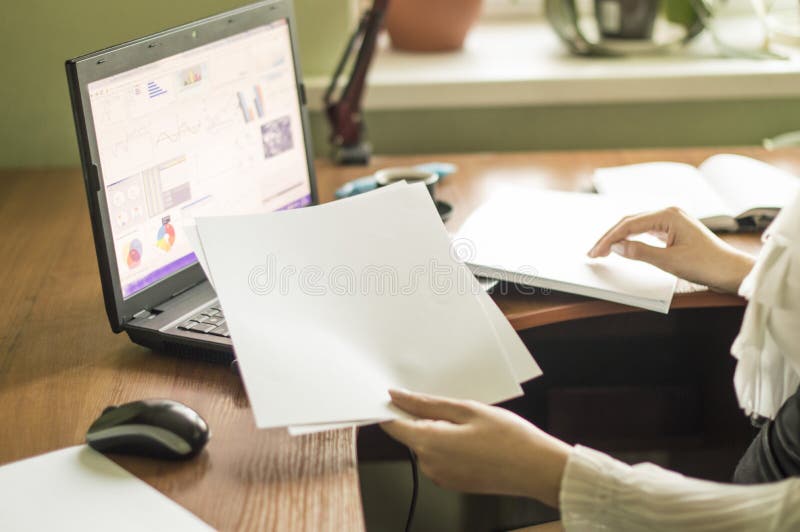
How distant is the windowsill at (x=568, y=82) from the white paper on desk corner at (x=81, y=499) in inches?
39.4

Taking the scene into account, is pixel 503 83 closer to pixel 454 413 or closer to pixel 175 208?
pixel 175 208

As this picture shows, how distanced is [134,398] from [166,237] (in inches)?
8.0

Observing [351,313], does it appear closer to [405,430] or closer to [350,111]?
[405,430]

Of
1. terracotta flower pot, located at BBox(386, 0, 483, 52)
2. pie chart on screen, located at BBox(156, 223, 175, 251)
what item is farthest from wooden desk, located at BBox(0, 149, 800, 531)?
terracotta flower pot, located at BBox(386, 0, 483, 52)

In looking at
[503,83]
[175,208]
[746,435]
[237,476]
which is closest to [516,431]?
[237,476]

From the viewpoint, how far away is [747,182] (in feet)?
4.10

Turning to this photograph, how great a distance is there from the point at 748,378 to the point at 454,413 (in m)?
0.34

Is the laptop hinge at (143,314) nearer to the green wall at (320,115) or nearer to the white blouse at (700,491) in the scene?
the white blouse at (700,491)

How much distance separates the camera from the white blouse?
700mm

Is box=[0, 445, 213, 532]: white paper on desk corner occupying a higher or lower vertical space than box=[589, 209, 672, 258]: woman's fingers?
lower

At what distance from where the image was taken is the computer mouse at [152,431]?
28.3 inches

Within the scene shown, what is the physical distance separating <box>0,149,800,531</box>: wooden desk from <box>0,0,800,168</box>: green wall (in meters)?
0.26

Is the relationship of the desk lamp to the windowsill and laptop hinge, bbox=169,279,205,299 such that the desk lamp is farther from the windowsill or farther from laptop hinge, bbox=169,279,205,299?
laptop hinge, bbox=169,279,205,299

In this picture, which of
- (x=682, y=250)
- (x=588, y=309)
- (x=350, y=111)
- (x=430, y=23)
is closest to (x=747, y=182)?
(x=682, y=250)
